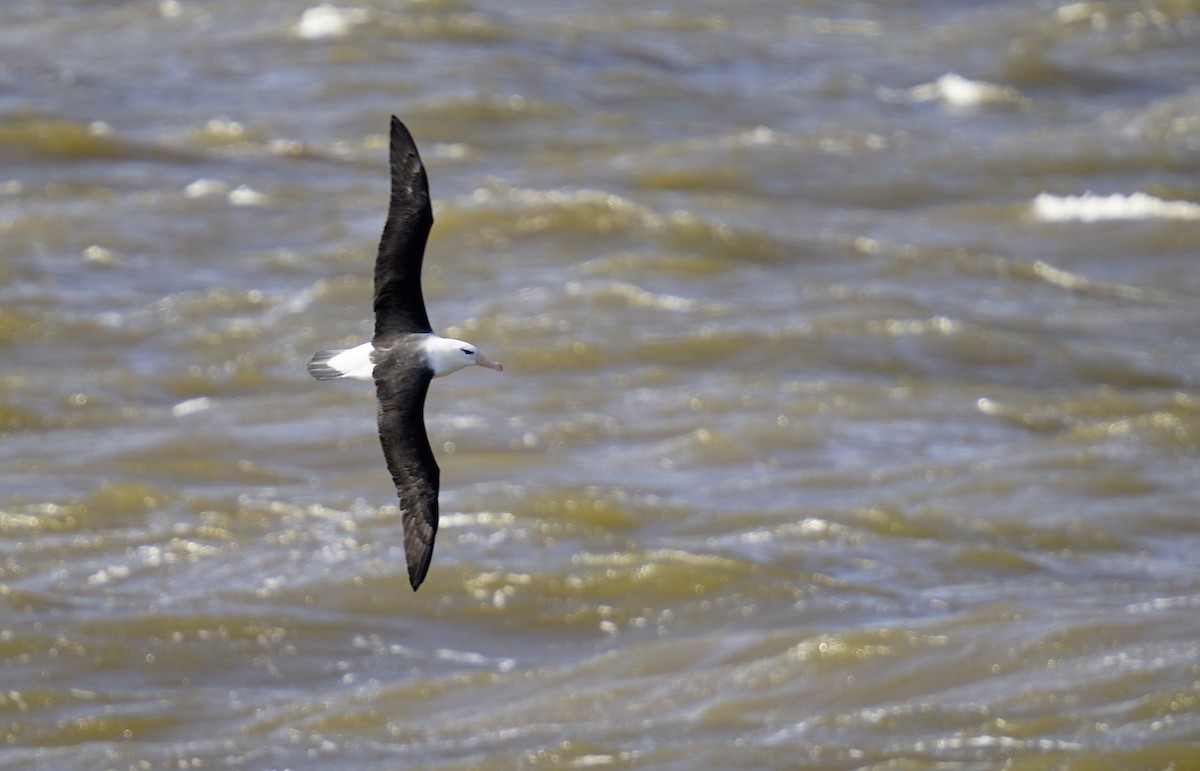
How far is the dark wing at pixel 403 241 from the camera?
8875mm

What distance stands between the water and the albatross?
2436 mm

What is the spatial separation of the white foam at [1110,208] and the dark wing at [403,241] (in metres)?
12.9

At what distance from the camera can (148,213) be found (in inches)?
758

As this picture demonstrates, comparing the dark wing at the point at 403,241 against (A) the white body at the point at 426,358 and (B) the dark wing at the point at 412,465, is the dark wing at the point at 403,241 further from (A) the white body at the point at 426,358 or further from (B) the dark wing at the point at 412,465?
(B) the dark wing at the point at 412,465

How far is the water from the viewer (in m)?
11.1

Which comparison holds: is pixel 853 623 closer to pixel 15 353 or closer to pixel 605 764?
pixel 605 764

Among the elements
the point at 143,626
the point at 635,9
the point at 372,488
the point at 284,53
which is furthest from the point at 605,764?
the point at 635,9

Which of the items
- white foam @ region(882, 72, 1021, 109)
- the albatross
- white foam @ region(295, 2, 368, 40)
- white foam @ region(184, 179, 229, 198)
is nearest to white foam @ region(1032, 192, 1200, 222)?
white foam @ region(882, 72, 1021, 109)

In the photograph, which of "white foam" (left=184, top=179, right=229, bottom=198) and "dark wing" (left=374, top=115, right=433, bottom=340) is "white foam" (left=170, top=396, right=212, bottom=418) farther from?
"dark wing" (left=374, top=115, right=433, bottom=340)

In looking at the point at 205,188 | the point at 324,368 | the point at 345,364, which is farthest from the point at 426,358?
the point at 205,188

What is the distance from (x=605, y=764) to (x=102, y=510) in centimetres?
499

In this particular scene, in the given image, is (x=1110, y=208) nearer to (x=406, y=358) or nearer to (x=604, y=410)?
(x=604, y=410)

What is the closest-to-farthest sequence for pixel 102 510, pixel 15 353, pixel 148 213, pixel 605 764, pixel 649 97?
pixel 605 764 → pixel 102 510 → pixel 15 353 → pixel 148 213 → pixel 649 97

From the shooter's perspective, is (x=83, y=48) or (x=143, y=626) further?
(x=83, y=48)
